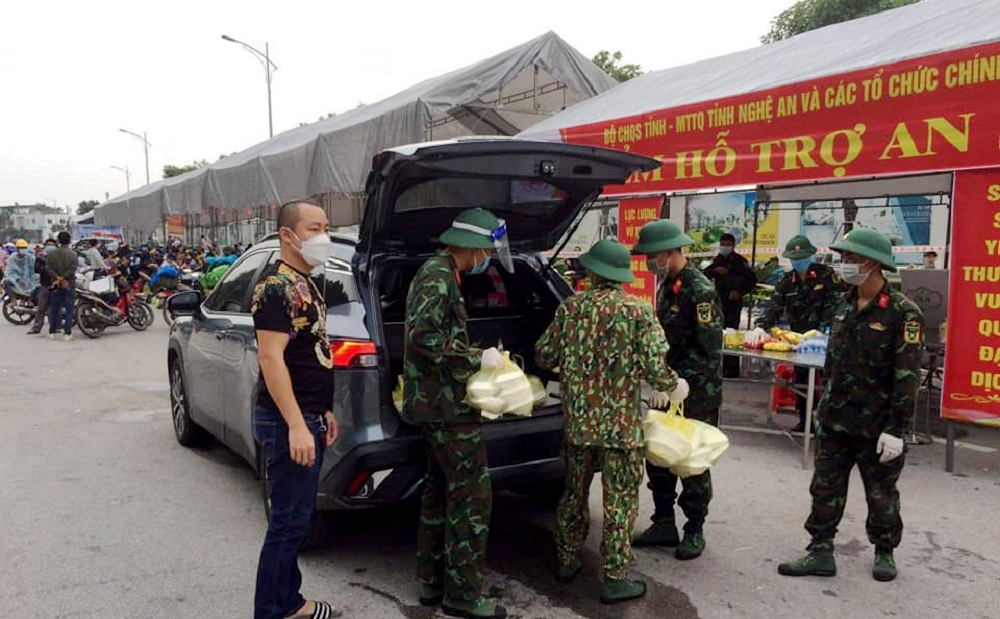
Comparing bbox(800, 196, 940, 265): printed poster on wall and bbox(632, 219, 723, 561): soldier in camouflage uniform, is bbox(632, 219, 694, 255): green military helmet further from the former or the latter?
bbox(800, 196, 940, 265): printed poster on wall

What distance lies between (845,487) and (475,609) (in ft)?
6.39

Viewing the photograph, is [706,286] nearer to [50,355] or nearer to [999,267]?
[999,267]

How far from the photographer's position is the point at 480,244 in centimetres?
306

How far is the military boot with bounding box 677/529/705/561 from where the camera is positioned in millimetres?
3752

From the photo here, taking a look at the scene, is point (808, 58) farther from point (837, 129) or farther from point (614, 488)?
point (614, 488)

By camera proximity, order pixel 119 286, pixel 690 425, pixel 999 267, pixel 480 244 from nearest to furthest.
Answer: pixel 480 244 < pixel 690 425 < pixel 999 267 < pixel 119 286

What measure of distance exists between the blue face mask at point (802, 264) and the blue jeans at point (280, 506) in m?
5.35

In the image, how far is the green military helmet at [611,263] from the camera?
321 cm

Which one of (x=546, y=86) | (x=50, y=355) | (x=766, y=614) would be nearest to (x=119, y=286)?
(x=50, y=355)

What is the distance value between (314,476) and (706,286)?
85.1 inches

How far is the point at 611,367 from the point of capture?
310 cm

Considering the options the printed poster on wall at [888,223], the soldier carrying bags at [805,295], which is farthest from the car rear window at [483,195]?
the printed poster on wall at [888,223]

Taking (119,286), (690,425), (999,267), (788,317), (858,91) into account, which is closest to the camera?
(690,425)

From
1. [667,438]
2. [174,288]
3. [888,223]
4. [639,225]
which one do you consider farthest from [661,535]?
→ [888,223]
